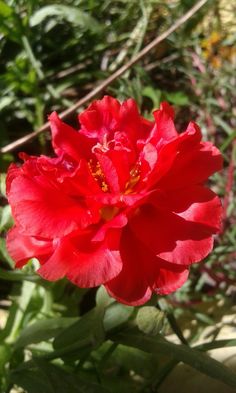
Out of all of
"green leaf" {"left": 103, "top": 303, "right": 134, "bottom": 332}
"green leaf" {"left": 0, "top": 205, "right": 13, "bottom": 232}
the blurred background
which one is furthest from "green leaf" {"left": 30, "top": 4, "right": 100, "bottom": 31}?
"green leaf" {"left": 103, "top": 303, "right": 134, "bottom": 332}

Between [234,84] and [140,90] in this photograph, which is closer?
[140,90]

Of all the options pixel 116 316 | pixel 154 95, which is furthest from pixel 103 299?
pixel 154 95

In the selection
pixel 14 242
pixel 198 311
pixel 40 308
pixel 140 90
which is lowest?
pixel 198 311

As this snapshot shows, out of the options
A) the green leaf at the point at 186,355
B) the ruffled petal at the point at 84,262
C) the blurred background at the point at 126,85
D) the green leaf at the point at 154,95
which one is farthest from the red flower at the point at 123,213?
the green leaf at the point at 154,95

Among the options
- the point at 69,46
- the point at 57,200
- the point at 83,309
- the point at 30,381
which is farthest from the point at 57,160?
the point at 69,46

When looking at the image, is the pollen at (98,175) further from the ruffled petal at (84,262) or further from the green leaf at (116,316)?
the green leaf at (116,316)

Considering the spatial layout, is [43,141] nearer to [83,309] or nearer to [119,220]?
[83,309]

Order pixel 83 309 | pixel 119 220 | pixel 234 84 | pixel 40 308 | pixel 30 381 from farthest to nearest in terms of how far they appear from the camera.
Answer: pixel 234 84 < pixel 83 309 < pixel 40 308 < pixel 30 381 < pixel 119 220

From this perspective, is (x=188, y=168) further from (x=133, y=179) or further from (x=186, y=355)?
Result: (x=186, y=355)
